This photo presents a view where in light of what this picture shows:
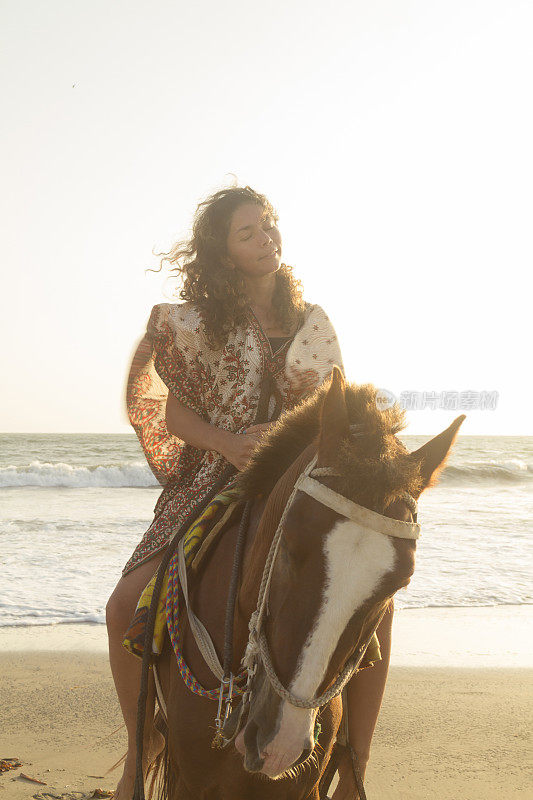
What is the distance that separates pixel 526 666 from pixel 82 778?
3.59 m

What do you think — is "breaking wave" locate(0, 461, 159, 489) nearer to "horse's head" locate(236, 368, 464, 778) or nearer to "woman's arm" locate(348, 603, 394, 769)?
"woman's arm" locate(348, 603, 394, 769)

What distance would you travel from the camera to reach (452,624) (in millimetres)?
6762

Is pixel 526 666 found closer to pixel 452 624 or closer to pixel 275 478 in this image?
pixel 452 624

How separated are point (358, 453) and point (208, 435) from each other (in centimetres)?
100

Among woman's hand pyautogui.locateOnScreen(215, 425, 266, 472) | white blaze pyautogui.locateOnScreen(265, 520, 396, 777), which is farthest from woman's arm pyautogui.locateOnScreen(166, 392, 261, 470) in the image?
white blaze pyautogui.locateOnScreen(265, 520, 396, 777)

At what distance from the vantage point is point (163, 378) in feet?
8.93

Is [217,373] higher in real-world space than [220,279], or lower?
lower

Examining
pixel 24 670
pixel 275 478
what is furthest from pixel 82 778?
pixel 275 478

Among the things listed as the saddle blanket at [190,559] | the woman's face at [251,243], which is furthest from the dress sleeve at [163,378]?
the saddle blanket at [190,559]

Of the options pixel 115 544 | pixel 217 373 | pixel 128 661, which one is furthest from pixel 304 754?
pixel 115 544

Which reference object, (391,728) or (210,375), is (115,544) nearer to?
(391,728)

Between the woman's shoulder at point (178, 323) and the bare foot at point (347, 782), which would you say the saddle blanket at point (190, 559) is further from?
the woman's shoulder at point (178, 323)

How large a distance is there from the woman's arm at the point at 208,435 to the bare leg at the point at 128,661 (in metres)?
0.43

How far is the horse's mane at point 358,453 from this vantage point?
5.03 feet
